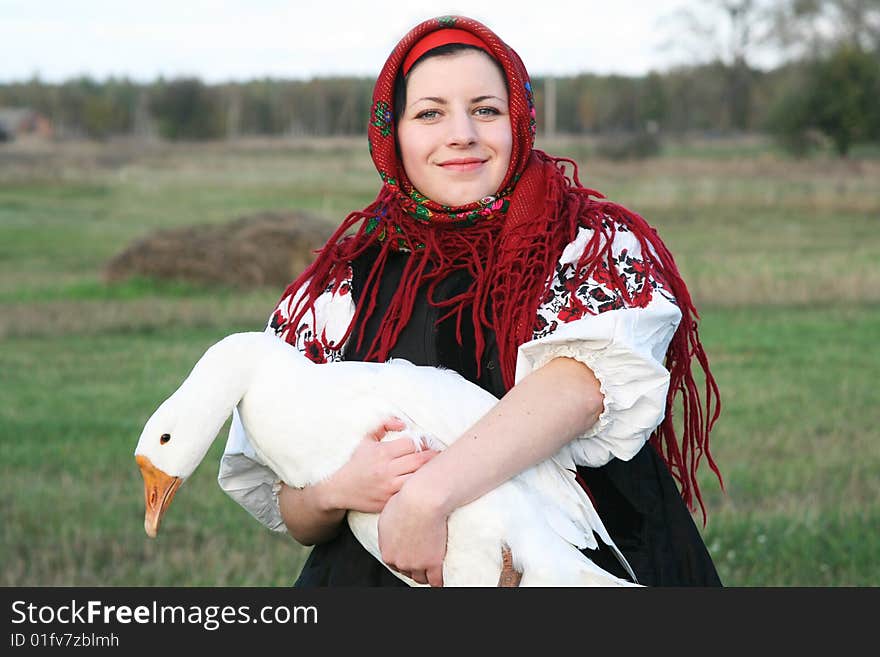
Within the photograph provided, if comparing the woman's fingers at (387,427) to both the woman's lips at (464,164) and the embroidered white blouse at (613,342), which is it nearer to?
the embroidered white blouse at (613,342)

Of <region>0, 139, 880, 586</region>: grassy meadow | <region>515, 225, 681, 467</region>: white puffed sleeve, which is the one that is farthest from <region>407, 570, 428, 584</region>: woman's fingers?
<region>0, 139, 880, 586</region>: grassy meadow

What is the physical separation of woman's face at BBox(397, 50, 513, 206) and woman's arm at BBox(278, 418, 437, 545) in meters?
0.55

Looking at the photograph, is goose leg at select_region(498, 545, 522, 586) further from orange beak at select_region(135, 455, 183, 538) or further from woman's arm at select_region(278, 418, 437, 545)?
orange beak at select_region(135, 455, 183, 538)

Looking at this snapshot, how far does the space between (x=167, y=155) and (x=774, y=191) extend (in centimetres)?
2431

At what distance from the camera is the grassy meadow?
4.92m

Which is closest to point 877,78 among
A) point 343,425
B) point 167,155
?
point 167,155

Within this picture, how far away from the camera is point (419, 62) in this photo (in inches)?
100.0

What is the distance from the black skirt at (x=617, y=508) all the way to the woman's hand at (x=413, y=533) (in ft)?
0.91

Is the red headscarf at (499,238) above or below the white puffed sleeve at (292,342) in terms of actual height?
above

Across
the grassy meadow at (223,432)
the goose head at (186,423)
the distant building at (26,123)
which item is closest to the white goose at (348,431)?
the goose head at (186,423)

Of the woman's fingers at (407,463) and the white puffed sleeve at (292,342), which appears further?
the white puffed sleeve at (292,342)

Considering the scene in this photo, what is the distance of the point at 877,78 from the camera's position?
96.1 feet

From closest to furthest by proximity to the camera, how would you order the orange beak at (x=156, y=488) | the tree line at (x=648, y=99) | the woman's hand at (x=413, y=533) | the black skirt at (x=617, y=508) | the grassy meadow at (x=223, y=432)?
the woman's hand at (x=413, y=533) → the orange beak at (x=156, y=488) → the black skirt at (x=617, y=508) → the grassy meadow at (x=223, y=432) → the tree line at (x=648, y=99)

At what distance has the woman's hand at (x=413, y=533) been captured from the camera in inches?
87.5
